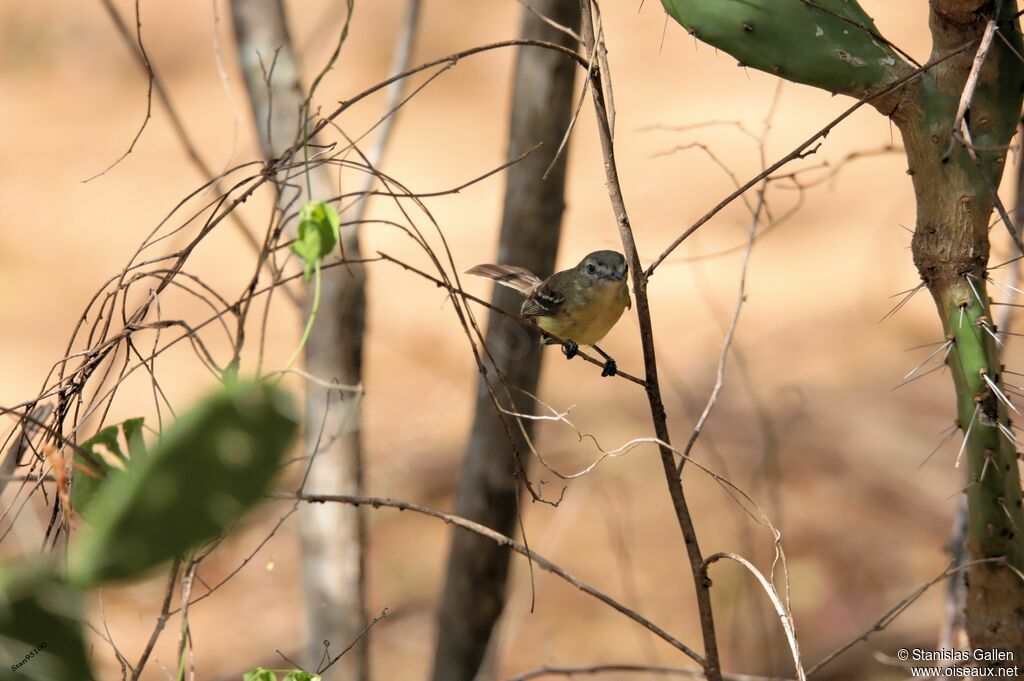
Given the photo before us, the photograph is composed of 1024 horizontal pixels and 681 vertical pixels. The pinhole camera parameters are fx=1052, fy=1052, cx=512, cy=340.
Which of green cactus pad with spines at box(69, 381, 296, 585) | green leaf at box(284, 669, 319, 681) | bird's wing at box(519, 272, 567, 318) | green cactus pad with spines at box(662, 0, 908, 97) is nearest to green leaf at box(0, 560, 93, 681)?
green cactus pad with spines at box(69, 381, 296, 585)

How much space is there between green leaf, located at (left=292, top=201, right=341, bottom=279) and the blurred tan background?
1.66 ft

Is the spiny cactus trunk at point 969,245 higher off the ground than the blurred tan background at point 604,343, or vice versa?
the blurred tan background at point 604,343

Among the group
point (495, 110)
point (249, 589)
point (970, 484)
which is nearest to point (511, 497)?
point (970, 484)

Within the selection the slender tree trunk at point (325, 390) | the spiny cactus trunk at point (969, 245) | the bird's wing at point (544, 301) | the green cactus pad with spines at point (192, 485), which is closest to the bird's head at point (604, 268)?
the bird's wing at point (544, 301)

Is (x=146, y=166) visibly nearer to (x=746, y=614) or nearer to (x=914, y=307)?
(x=914, y=307)

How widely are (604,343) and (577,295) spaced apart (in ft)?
23.3

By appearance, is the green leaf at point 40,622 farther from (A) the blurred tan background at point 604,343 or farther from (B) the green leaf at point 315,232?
(B) the green leaf at point 315,232

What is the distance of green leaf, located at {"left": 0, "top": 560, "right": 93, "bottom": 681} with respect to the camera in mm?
946

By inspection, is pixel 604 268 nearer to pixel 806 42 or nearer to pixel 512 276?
pixel 512 276

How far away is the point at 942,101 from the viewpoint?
7.82 feet

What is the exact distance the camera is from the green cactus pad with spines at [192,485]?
949mm

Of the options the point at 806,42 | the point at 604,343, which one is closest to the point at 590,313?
the point at 806,42

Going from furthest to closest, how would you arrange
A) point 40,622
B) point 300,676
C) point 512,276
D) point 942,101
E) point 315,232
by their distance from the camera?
point 512,276
point 942,101
point 300,676
point 315,232
point 40,622

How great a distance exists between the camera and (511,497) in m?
4.44
